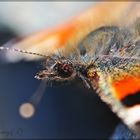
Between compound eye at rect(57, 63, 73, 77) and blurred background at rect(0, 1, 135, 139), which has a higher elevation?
compound eye at rect(57, 63, 73, 77)

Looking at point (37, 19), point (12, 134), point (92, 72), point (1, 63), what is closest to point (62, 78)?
point (92, 72)

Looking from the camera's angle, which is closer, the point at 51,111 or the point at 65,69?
the point at 65,69

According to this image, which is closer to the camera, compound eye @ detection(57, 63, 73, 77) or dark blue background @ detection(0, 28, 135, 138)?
compound eye @ detection(57, 63, 73, 77)

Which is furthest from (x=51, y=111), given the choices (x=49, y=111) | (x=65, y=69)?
(x=65, y=69)

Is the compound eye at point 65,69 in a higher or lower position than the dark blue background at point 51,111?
higher

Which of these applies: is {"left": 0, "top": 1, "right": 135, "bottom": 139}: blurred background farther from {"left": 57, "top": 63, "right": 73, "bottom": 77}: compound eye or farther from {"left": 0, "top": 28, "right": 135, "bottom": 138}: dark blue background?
{"left": 57, "top": 63, "right": 73, "bottom": 77}: compound eye

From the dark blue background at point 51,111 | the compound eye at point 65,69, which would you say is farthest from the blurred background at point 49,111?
the compound eye at point 65,69

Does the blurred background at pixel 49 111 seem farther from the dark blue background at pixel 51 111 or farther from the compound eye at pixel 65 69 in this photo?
the compound eye at pixel 65 69

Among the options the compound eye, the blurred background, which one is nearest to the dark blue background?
the blurred background

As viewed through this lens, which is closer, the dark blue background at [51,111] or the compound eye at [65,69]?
the compound eye at [65,69]

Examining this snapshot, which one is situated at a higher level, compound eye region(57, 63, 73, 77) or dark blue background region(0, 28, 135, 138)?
compound eye region(57, 63, 73, 77)

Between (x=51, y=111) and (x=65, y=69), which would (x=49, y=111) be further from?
(x=65, y=69)

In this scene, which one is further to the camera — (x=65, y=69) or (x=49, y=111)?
(x=49, y=111)
